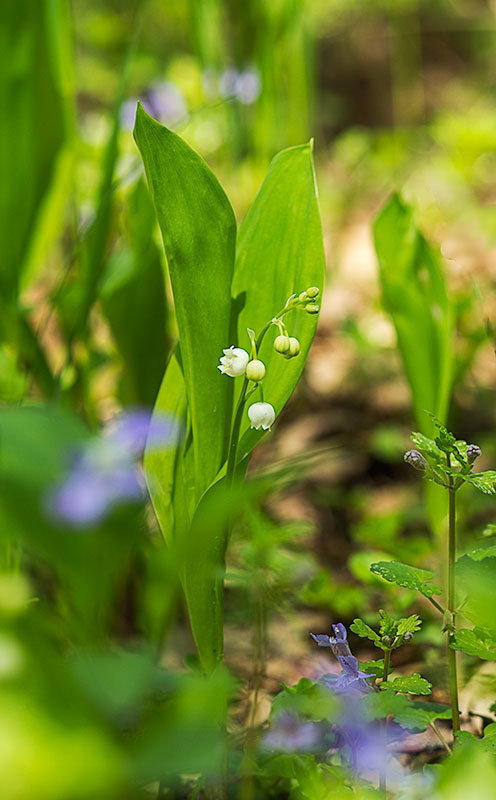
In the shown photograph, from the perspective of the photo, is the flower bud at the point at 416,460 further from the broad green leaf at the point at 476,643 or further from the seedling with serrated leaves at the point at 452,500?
the broad green leaf at the point at 476,643

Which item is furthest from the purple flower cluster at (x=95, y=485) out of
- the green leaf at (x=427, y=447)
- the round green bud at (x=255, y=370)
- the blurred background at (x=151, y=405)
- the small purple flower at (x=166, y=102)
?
the small purple flower at (x=166, y=102)

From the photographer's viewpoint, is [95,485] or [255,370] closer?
→ [95,485]

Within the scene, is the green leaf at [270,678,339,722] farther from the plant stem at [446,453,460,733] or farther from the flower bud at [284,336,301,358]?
the flower bud at [284,336,301,358]

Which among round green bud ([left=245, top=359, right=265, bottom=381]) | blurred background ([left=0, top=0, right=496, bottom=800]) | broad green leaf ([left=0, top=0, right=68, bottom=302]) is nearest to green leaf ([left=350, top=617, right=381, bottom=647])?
blurred background ([left=0, top=0, right=496, bottom=800])

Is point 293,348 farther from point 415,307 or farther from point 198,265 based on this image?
point 415,307

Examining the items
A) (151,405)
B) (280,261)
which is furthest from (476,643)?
(151,405)

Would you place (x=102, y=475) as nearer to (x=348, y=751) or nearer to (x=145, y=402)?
(x=348, y=751)
